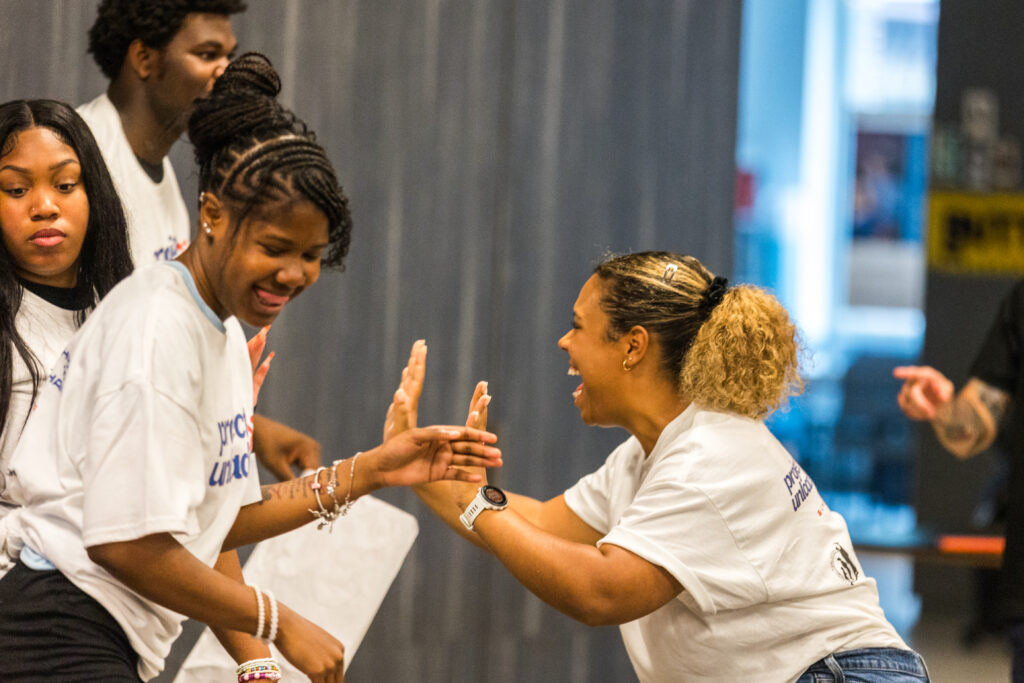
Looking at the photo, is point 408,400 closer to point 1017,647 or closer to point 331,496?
point 331,496

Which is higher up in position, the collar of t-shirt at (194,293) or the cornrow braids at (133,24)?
the cornrow braids at (133,24)

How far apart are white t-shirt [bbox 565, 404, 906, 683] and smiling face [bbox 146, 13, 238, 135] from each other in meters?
1.15

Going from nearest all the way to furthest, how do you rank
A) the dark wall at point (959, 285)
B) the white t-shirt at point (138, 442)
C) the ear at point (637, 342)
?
1. the white t-shirt at point (138, 442)
2. the ear at point (637, 342)
3. the dark wall at point (959, 285)

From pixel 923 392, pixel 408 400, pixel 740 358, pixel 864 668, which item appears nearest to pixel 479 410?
pixel 408 400

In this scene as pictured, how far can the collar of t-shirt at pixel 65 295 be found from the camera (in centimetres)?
178

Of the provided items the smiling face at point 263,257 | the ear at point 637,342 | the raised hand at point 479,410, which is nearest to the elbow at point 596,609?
the raised hand at point 479,410

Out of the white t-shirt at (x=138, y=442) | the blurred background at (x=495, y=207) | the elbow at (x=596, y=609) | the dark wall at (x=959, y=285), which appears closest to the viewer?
the white t-shirt at (x=138, y=442)

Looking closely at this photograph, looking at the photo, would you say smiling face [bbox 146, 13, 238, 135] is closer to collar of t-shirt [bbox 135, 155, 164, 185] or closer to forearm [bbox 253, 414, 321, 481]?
collar of t-shirt [bbox 135, 155, 164, 185]

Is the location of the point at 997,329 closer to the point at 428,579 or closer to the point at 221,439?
the point at 428,579

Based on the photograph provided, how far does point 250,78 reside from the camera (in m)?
1.58

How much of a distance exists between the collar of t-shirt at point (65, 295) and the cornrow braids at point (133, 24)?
64 cm

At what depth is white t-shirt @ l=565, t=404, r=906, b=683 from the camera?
188 centimetres

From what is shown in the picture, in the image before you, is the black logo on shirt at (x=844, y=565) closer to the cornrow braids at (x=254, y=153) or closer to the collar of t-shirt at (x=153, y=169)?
the cornrow braids at (x=254, y=153)

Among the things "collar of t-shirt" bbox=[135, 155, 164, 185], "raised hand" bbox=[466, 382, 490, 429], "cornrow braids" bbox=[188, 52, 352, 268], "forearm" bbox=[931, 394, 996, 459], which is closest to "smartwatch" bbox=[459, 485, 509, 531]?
"raised hand" bbox=[466, 382, 490, 429]
